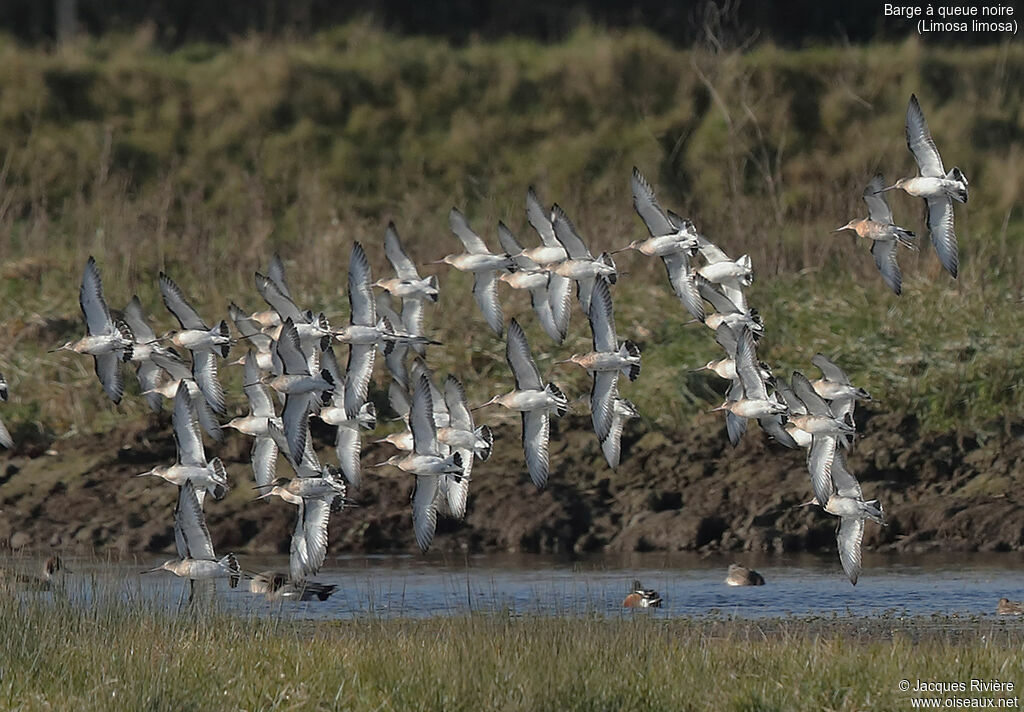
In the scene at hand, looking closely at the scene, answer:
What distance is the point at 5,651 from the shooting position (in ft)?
34.1

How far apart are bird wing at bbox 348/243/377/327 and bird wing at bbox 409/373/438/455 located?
2.89 feet

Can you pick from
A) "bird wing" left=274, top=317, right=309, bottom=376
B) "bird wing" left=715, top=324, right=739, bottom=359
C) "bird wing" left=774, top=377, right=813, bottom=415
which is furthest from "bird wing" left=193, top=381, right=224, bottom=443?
"bird wing" left=774, top=377, right=813, bottom=415

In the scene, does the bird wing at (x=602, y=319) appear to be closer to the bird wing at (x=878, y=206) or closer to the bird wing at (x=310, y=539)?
the bird wing at (x=878, y=206)

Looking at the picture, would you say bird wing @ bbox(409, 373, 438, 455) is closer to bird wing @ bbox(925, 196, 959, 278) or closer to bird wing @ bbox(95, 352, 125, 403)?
bird wing @ bbox(95, 352, 125, 403)

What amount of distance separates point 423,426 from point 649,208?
2.16 meters

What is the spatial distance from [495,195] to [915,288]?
375 inches

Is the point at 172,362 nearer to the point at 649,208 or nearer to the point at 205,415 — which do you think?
the point at 205,415

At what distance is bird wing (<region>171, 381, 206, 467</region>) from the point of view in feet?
43.0

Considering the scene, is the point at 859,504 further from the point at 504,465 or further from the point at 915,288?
the point at 915,288

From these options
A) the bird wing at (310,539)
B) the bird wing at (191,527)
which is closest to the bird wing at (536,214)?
the bird wing at (310,539)

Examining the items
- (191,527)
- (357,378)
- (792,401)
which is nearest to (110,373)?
(357,378)

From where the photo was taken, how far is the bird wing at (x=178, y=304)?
1381cm

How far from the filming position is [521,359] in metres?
13.5

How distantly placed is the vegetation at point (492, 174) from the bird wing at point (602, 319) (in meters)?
5.81
